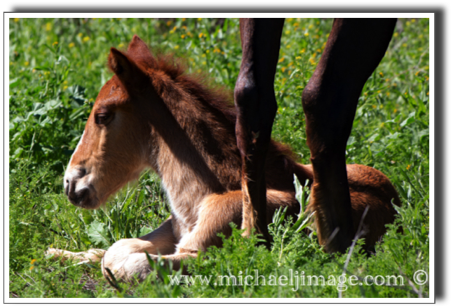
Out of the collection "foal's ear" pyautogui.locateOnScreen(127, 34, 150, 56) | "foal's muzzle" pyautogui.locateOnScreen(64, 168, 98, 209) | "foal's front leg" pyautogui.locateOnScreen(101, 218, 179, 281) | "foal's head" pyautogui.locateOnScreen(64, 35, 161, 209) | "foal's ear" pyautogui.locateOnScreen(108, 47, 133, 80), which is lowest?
"foal's front leg" pyautogui.locateOnScreen(101, 218, 179, 281)

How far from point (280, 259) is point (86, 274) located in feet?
4.51

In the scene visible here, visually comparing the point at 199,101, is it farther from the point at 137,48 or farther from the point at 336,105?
the point at 336,105

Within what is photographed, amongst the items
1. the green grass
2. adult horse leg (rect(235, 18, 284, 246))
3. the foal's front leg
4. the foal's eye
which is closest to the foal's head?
the foal's eye

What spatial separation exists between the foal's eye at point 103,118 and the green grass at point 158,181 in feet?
2.12

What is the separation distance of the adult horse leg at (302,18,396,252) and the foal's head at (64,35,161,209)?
3.87 feet

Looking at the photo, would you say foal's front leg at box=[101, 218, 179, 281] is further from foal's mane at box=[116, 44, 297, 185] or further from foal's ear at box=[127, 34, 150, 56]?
foal's ear at box=[127, 34, 150, 56]

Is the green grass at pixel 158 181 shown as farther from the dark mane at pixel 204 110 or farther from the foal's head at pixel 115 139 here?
the dark mane at pixel 204 110

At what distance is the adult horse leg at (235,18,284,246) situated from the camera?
2.92 metres

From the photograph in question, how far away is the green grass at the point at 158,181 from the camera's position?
2.76 m

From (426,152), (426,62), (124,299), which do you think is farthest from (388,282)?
(426,62)

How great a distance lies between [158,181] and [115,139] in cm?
100

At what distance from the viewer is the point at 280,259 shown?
2.86 meters

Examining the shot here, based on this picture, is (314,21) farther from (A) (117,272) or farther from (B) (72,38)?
(A) (117,272)

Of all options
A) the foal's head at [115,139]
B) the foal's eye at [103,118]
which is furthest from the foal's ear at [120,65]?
the foal's eye at [103,118]
